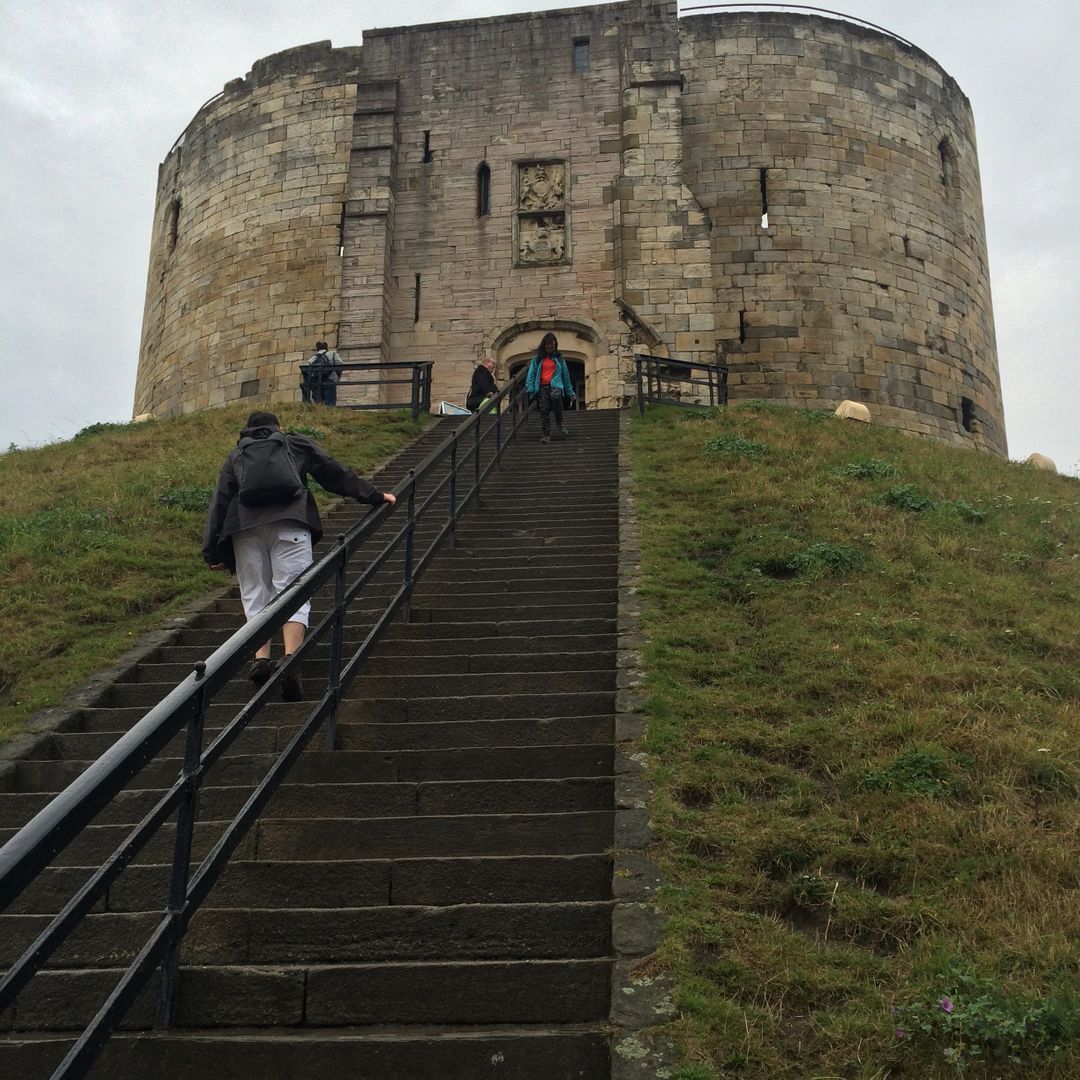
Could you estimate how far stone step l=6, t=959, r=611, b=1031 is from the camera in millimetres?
3402

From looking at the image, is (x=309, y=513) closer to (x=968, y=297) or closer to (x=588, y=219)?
(x=588, y=219)

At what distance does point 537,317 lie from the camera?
19484 mm

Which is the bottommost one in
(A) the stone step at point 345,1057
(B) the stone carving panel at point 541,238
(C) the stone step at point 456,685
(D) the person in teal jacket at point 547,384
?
(A) the stone step at point 345,1057

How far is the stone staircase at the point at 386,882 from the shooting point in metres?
3.23

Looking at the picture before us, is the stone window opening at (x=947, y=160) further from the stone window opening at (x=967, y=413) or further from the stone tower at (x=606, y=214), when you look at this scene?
the stone window opening at (x=967, y=413)

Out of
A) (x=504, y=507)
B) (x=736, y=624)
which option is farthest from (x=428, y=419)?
(x=736, y=624)

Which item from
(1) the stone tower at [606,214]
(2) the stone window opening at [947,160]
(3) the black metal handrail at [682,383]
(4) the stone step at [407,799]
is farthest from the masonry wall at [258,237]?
(4) the stone step at [407,799]

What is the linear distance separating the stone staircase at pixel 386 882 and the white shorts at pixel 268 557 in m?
0.55

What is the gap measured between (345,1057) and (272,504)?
3105 millimetres

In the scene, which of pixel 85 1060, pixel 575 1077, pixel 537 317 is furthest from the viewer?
pixel 537 317

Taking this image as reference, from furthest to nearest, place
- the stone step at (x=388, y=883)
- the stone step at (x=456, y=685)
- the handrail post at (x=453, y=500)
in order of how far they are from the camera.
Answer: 1. the handrail post at (x=453, y=500)
2. the stone step at (x=456, y=685)
3. the stone step at (x=388, y=883)

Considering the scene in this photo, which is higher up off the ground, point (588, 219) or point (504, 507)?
point (588, 219)

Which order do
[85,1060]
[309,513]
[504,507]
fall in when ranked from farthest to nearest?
1. [504,507]
2. [309,513]
3. [85,1060]

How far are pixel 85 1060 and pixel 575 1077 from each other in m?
1.19
